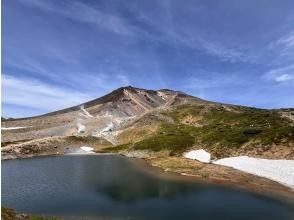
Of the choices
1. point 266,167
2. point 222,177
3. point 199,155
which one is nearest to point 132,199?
point 222,177

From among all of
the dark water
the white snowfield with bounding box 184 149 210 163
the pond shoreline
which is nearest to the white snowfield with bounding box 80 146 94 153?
the white snowfield with bounding box 184 149 210 163

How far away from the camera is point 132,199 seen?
59.8m

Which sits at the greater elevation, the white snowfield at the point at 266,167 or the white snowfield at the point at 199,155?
the white snowfield at the point at 199,155

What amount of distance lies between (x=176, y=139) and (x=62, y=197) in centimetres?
9851

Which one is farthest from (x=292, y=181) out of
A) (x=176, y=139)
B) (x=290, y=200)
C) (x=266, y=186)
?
(x=176, y=139)

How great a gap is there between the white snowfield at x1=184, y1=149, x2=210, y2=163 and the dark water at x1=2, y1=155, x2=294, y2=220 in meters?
32.7

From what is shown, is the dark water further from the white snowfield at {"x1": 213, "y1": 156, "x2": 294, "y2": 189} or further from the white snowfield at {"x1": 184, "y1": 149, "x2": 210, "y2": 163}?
the white snowfield at {"x1": 184, "y1": 149, "x2": 210, "y2": 163}

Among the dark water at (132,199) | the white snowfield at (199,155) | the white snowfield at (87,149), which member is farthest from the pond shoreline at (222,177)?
the white snowfield at (87,149)

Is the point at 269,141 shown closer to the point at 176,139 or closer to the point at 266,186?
the point at 266,186

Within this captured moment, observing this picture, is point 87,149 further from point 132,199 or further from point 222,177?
point 132,199

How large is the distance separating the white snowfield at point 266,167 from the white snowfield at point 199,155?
675cm

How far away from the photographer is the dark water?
49188 mm

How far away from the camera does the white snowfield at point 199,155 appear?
112 meters

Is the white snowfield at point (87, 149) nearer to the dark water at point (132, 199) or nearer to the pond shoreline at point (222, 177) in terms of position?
the pond shoreline at point (222, 177)
